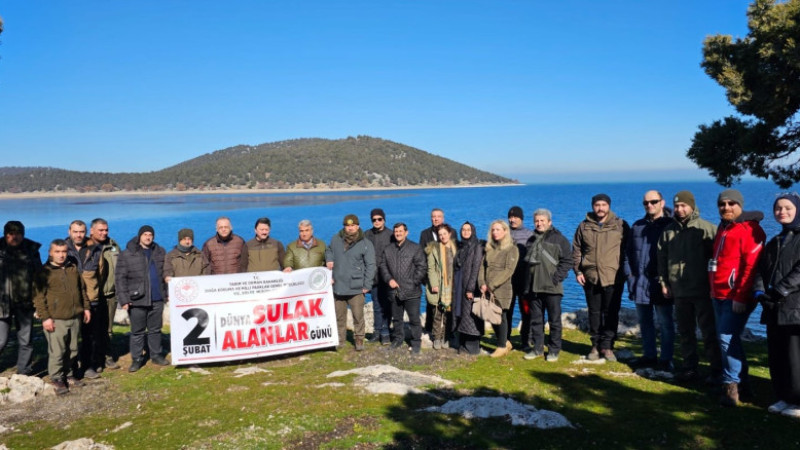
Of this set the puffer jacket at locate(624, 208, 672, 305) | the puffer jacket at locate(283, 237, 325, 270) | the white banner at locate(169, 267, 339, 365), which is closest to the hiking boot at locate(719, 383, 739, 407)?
the puffer jacket at locate(624, 208, 672, 305)

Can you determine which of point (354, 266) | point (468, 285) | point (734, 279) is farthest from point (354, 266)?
point (734, 279)

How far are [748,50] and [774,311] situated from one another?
6.39 m

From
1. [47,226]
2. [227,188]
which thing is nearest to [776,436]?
[47,226]

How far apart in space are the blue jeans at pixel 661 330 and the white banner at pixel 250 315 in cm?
586

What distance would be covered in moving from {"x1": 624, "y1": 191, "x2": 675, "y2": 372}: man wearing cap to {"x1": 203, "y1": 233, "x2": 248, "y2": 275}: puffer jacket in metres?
7.35

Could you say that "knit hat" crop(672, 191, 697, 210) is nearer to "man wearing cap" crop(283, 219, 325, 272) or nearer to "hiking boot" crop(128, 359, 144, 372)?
"man wearing cap" crop(283, 219, 325, 272)

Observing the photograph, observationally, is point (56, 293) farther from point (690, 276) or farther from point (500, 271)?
point (690, 276)

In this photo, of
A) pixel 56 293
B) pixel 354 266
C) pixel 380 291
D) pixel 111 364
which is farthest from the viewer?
pixel 380 291

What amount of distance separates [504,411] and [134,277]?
6952 mm

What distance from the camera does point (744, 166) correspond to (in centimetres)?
1093

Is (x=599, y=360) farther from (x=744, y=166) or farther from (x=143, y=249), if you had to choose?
(x=143, y=249)

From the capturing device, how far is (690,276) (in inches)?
297

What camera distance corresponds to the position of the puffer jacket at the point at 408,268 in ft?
33.3

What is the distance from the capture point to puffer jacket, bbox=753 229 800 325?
6.11 meters
